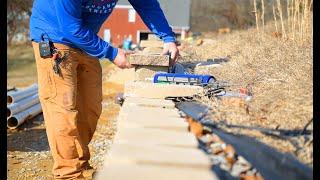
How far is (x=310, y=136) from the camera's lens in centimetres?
215

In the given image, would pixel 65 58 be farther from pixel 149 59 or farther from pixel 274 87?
pixel 274 87

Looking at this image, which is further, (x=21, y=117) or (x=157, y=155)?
(x=21, y=117)

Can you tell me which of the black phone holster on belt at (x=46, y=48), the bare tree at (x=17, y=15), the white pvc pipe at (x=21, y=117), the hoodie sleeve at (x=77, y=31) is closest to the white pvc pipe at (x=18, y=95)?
the white pvc pipe at (x=21, y=117)

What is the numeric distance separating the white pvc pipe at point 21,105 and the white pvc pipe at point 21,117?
7 centimetres

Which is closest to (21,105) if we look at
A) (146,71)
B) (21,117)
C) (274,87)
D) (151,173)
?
(21,117)

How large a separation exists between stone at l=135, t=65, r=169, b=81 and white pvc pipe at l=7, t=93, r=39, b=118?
4.57m

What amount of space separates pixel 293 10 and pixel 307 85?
3.85 metres

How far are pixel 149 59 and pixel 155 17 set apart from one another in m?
0.43

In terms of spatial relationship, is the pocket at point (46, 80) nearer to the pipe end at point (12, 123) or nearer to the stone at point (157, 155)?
the stone at point (157, 155)

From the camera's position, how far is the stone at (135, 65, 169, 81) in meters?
4.33

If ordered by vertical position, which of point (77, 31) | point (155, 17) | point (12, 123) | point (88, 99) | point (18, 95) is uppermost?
point (155, 17)

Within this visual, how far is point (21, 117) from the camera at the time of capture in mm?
8336

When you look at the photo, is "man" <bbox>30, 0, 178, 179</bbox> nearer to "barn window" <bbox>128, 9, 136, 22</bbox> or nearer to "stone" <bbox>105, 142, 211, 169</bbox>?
"stone" <bbox>105, 142, 211, 169</bbox>
